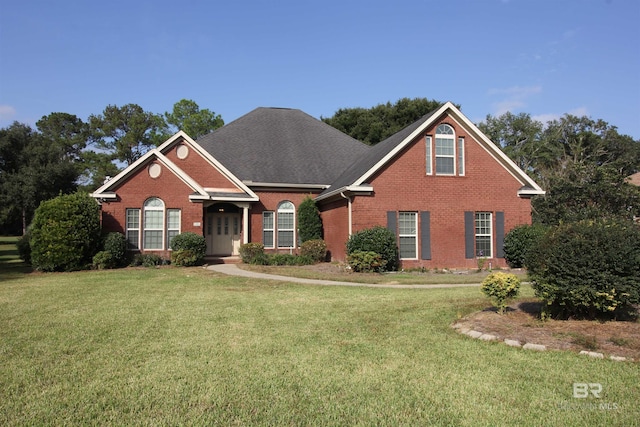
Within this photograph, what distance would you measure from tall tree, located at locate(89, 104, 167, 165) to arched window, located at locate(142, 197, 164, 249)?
32.4 m

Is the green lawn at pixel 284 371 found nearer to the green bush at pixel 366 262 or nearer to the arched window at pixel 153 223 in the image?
the green bush at pixel 366 262

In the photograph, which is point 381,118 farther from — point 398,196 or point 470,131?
point 398,196

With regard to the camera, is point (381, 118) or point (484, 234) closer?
point (484, 234)

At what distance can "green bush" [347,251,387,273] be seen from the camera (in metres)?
17.1

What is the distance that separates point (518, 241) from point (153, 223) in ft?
51.8

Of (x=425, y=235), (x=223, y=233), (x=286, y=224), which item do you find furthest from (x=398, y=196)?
(x=223, y=233)

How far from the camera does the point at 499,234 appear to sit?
20.0 metres

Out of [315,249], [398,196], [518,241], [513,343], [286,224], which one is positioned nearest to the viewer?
[513,343]

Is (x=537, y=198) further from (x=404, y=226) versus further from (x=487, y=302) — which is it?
(x=487, y=302)

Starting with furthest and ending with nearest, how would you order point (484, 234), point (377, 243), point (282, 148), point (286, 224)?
1. point (282, 148)
2. point (286, 224)
3. point (484, 234)
4. point (377, 243)

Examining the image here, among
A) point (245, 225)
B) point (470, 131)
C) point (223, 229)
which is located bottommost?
point (223, 229)

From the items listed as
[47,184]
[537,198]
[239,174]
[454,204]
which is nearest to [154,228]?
[239,174]

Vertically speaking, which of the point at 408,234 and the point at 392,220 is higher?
the point at 392,220

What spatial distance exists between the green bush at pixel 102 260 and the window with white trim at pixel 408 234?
1197cm
